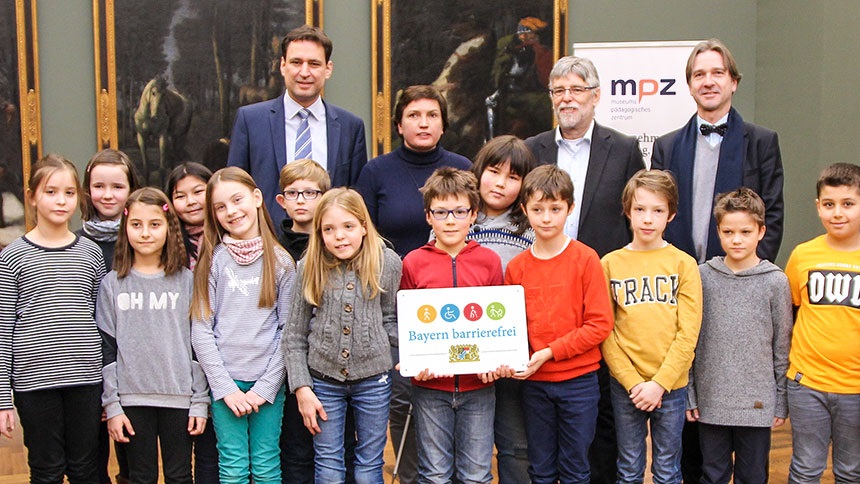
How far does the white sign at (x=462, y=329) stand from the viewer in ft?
10.1

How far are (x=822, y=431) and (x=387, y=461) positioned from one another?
98.3 inches

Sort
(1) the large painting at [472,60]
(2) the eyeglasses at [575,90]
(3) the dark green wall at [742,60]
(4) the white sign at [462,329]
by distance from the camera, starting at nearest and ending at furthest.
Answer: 1. (4) the white sign at [462,329]
2. (2) the eyeglasses at [575,90]
3. (3) the dark green wall at [742,60]
4. (1) the large painting at [472,60]

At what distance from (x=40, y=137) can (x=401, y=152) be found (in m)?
4.78

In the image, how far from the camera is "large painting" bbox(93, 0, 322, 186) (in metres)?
7.17

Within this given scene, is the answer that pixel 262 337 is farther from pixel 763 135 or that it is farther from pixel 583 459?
pixel 763 135

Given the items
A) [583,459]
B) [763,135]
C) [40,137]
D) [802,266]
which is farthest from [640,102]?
[40,137]

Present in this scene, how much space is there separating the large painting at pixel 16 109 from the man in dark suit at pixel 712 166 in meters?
5.90

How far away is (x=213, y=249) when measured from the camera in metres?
3.32

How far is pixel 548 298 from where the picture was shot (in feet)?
10.4

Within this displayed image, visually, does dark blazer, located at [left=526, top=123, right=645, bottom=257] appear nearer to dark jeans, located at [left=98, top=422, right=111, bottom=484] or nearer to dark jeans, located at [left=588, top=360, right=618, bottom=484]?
dark jeans, located at [left=588, top=360, right=618, bottom=484]

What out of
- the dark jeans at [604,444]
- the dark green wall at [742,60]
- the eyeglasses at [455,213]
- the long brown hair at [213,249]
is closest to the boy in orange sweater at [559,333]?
the eyeglasses at [455,213]

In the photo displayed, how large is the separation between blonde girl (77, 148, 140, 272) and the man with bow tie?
8.52 feet

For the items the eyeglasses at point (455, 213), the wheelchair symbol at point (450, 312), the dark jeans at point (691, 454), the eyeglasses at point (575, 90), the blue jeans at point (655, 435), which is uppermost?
the eyeglasses at point (575, 90)

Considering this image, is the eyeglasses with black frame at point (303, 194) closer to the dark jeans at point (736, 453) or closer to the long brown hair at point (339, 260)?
the long brown hair at point (339, 260)
